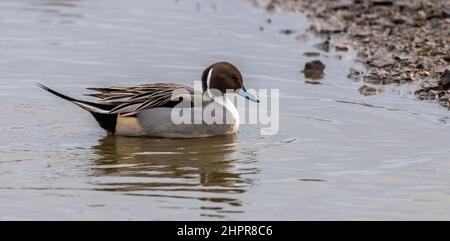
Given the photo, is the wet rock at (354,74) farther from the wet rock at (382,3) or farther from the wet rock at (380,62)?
the wet rock at (382,3)

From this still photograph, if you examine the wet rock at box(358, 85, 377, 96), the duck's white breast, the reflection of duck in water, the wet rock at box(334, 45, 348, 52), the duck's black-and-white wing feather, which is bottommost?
the reflection of duck in water

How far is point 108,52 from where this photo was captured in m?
14.0

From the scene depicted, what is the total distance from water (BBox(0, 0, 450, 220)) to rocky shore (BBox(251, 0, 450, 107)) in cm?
35

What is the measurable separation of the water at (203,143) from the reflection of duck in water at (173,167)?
0.05ft

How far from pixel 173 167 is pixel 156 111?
4.56 feet

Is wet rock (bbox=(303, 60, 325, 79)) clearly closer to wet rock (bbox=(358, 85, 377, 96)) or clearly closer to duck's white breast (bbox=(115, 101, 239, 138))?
wet rock (bbox=(358, 85, 377, 96))

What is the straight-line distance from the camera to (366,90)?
1235cm

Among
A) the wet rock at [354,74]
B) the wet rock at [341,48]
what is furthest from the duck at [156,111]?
the wet rock at [341,48]

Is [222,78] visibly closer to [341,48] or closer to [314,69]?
[314,69]

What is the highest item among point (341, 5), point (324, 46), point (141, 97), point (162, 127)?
point (341, 5)

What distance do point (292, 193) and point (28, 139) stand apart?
9.60 ft

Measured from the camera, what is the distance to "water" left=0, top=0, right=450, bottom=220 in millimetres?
8117

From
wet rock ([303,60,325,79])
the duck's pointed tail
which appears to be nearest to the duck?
the duck's pointed tail

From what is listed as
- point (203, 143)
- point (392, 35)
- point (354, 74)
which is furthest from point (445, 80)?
point (203, 143)
